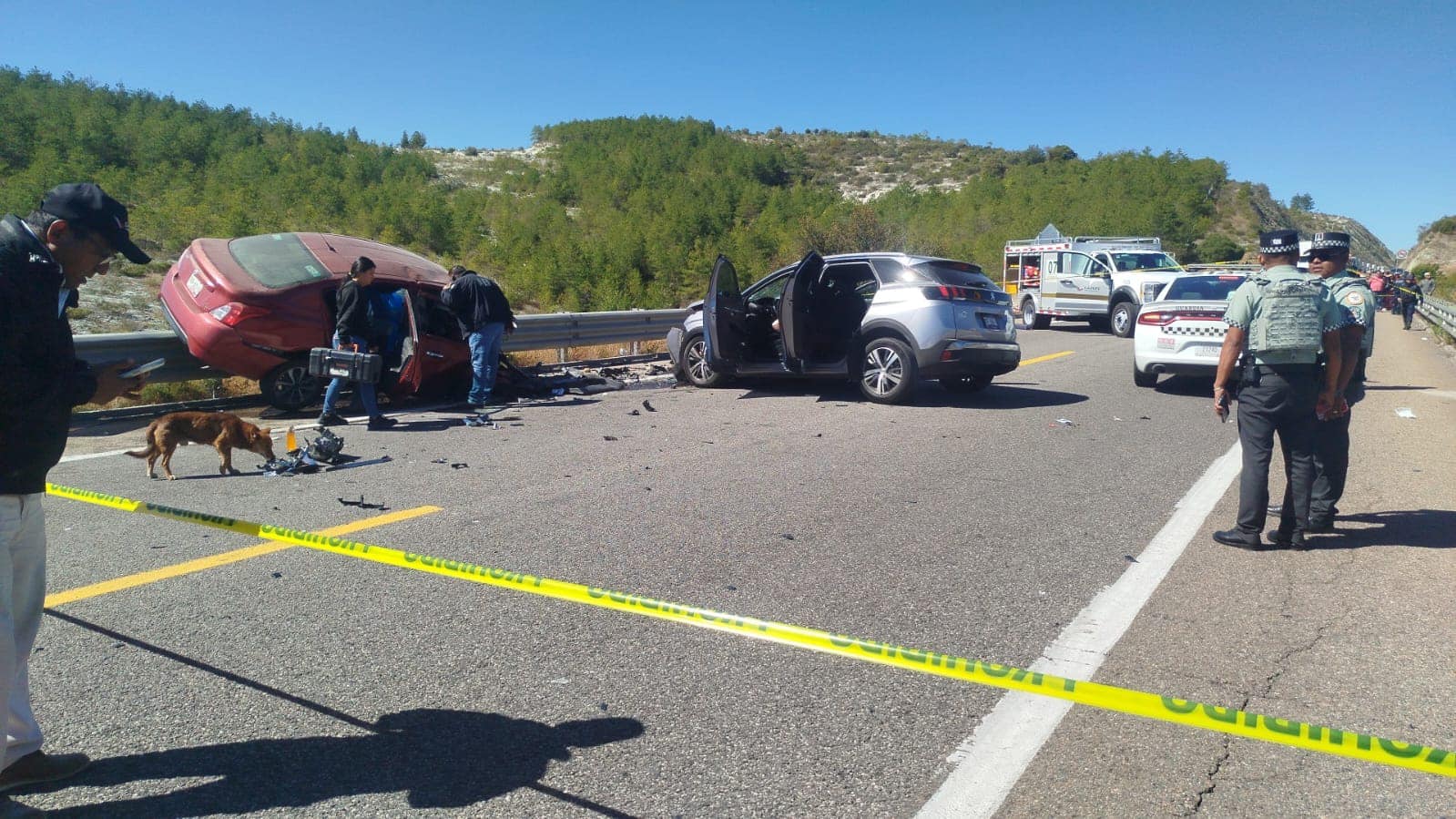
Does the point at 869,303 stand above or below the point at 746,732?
above

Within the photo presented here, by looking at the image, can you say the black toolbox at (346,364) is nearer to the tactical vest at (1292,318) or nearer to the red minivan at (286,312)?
the red minivan at (286,312)

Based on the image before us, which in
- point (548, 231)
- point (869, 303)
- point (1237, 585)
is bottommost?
point (1237, 585)

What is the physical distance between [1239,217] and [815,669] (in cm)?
11179

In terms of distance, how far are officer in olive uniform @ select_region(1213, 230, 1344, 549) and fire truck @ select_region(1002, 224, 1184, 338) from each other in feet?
54.0

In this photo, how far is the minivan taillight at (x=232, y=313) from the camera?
9367 mm

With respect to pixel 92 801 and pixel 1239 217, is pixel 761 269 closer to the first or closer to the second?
pixel 92 801

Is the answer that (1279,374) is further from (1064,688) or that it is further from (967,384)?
(967,384)

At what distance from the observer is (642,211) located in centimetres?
7831

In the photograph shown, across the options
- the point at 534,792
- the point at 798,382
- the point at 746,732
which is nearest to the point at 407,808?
the point at 534,792

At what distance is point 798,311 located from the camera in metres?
10.8

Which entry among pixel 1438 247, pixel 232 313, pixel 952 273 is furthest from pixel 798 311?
pixel 1438 247

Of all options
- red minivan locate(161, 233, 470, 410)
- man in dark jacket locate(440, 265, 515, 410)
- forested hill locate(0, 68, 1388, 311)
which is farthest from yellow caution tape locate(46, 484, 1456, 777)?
forested hill locate(0, 68, 1388, 311)

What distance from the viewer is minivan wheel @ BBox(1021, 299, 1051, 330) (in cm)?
2508

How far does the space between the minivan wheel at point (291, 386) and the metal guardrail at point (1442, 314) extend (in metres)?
26.4
